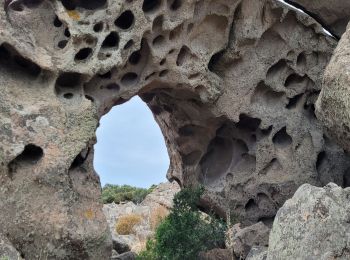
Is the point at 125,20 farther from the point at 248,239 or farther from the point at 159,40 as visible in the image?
the point at 248,239

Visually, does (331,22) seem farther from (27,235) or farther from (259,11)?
(27,235)

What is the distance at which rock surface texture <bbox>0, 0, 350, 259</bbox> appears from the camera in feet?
27.3

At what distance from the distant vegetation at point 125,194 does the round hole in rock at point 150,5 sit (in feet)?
64.4

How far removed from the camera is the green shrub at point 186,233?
11.0 metres

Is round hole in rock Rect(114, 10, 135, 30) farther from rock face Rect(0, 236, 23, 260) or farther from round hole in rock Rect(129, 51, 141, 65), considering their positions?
rock face Rect(0, 236, 23, 260)

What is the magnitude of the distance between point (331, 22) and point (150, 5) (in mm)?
3975

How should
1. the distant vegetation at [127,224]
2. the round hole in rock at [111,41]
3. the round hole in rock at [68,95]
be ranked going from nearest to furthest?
the round hole in rock at [68,95]
the round hole in rock at [111,41]
the distant vegetation at [127,224]

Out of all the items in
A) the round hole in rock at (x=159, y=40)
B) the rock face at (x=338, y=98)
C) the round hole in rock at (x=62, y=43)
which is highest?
the round hole in rock at (x=159, y=40)

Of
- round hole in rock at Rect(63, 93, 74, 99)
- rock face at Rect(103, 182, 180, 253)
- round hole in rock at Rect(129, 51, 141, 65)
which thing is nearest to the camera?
round hole in rock at Rect(63, 93, 74, 99)

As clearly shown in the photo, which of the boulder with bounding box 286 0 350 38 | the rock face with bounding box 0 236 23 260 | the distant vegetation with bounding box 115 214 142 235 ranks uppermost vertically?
the distant vegetation with bounding box 115 214 142 235

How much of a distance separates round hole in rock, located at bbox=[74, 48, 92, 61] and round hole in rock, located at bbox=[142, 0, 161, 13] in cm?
125

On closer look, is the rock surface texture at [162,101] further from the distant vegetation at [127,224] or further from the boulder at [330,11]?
the distant vegetation at [127,224]

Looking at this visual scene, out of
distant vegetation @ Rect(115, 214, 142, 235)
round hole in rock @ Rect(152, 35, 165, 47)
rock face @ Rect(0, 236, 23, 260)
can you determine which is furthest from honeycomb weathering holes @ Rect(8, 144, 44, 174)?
distant vegetation @ Rect(115, 214, 142, 235)

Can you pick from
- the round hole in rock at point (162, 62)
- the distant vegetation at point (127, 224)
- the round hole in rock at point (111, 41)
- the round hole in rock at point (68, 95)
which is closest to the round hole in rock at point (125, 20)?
the round hole in rock at point (111, 41)
